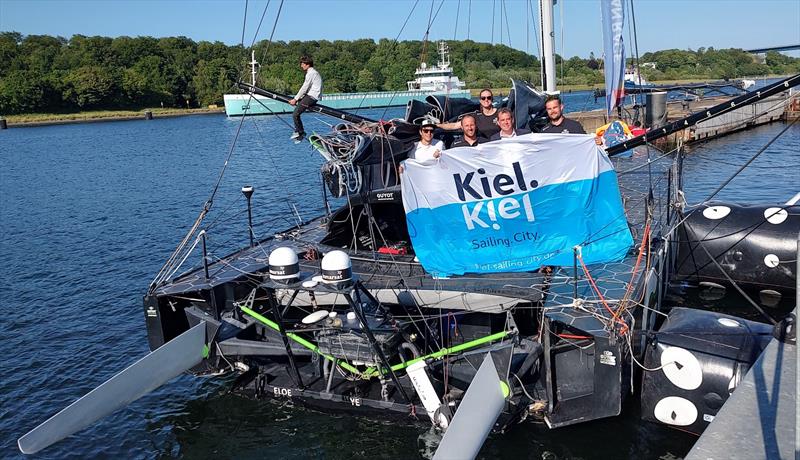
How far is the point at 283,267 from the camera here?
8609mm

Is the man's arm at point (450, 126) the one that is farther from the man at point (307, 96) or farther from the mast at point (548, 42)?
the mast at point (548, 42)

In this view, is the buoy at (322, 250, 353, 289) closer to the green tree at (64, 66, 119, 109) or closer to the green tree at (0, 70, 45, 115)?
the green tree at (0, 70, 45, 115)

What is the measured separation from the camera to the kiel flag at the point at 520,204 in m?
10.2

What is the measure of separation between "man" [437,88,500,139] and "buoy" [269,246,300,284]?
16.6 feet

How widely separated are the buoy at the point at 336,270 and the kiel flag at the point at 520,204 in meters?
2.56

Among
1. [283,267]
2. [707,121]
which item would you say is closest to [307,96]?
[283,267]

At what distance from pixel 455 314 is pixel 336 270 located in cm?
196

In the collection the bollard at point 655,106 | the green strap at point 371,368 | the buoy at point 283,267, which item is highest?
the bollard at point 655,106

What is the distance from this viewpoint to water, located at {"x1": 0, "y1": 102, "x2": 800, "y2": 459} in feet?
31.4

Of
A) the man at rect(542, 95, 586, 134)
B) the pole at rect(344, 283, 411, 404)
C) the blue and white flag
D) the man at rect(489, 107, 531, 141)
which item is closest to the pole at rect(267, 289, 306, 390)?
the pole at rect(344, 283, 411, 404)

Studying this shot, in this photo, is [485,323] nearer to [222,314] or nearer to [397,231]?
[397,231]

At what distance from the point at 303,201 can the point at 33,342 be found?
15.4 m

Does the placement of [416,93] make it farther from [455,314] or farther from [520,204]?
[455,314]

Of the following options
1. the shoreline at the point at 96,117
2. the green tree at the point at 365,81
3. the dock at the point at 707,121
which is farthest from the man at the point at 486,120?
the shoreline at the point at 96,117
